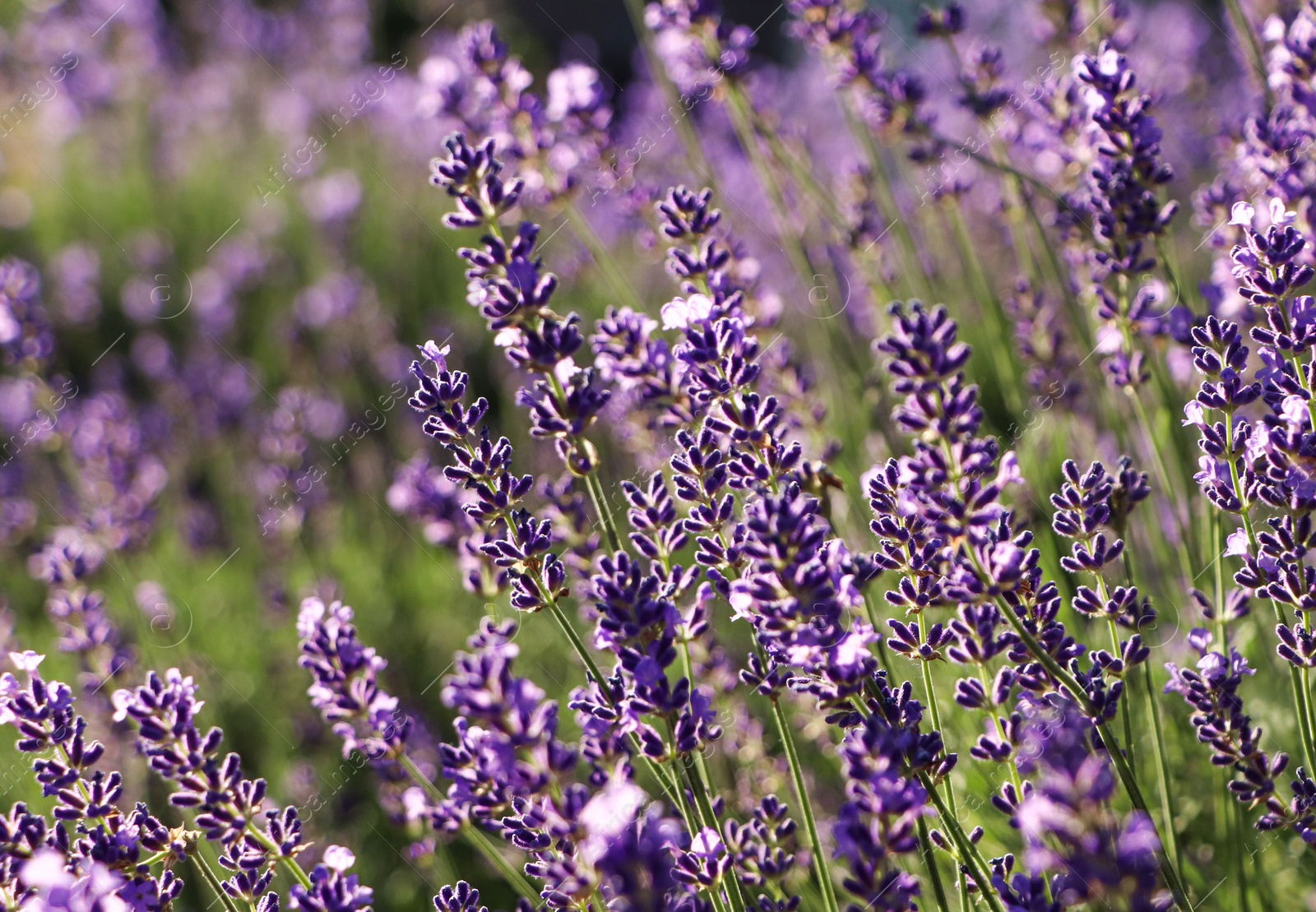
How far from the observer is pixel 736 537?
1535 millimetres

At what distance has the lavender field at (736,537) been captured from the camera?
1353mm

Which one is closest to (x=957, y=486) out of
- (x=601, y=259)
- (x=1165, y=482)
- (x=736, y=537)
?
(x=736, y=537)

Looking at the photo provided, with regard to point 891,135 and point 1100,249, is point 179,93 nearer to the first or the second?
point 891,135

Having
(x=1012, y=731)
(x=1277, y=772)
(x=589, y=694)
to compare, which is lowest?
(x=1277, y=772)

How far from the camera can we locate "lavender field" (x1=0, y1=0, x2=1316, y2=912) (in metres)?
1.35

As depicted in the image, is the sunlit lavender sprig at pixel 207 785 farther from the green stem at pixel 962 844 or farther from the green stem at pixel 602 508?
the green stem at pixel 962 844

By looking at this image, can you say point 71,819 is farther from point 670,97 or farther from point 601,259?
point 670,97

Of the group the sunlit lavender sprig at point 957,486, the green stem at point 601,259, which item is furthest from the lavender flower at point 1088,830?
the green stem at point 601,259

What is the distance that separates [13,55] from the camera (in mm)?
12867

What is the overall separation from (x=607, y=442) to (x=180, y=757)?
322 cm

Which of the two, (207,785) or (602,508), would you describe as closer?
(207,785)

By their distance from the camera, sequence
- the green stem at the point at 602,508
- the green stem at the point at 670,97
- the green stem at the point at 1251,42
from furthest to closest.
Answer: the green stem at the point at 670,97, the green stem at the point at 1251,42, the green stem at the point at 602,508

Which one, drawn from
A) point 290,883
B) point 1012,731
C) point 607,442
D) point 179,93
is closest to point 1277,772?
point 1012,731

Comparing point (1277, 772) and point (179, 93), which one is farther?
point (179, 93)
